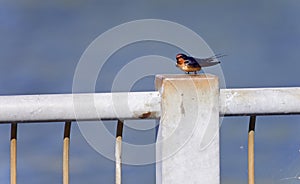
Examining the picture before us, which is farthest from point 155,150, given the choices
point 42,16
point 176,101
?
point 42,16

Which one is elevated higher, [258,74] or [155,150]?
[258,74]

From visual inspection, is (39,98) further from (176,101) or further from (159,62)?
(159,62)

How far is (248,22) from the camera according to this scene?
20984 millimetres

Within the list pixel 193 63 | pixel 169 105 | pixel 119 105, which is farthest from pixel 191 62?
pixel 119 105

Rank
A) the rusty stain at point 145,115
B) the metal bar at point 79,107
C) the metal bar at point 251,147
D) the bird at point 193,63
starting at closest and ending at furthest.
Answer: the metal bar at point 79,107 → the rusty stain at point 145,115 → the metal bar at point 251,147 → the bird at point 193,63

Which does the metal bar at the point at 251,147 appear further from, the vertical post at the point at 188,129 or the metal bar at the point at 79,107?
the metal bar at the point at 79,107

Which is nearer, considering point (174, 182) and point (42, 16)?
point (174, 182)

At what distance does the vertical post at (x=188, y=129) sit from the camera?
2.61 meters

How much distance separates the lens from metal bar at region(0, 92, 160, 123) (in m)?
2.51

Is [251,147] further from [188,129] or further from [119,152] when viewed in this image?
[119,152]

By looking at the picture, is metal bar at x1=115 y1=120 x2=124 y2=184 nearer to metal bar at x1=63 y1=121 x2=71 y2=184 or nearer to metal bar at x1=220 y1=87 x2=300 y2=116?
metal bar at x1=63 y1=121 x2=71 y2=184

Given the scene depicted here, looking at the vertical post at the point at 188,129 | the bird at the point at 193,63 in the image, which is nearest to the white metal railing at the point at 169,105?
the vertical post at the point at 188,129

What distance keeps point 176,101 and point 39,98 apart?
46cm

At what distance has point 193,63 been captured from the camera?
2865 mm
